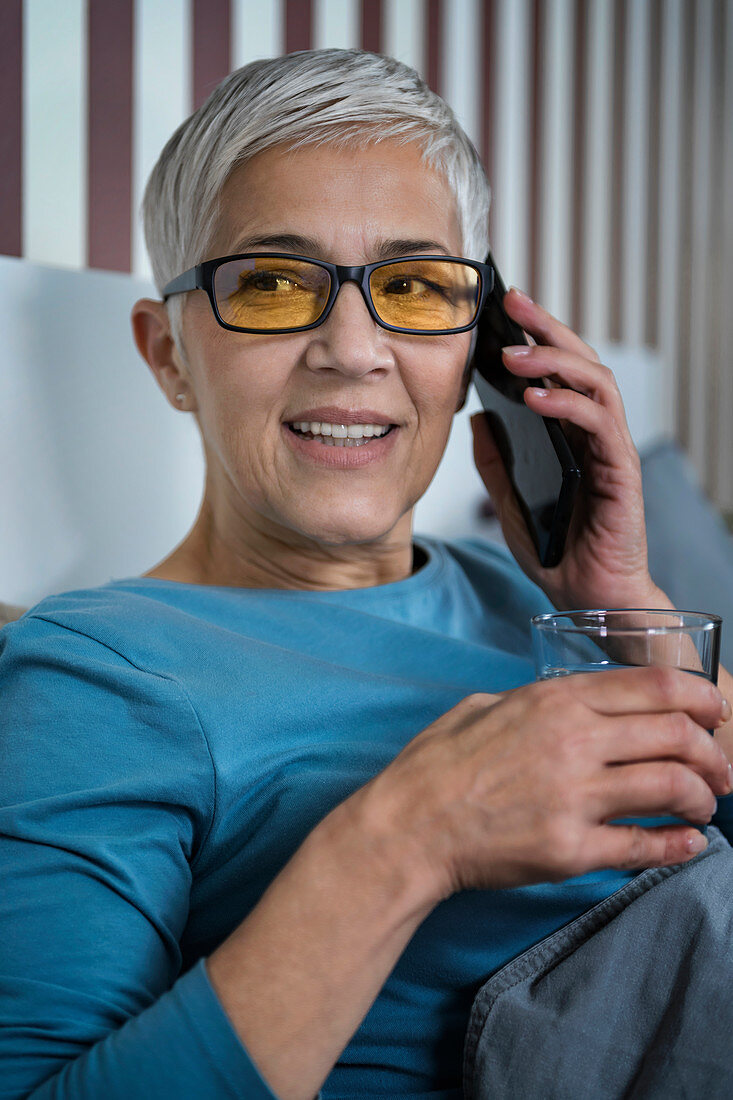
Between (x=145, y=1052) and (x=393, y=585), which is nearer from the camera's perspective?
(x=145, y=1052)

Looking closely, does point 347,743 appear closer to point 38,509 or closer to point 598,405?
point 598,405

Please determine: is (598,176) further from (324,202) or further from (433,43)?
(324,202)

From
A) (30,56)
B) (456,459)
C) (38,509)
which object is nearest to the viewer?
(38,509)

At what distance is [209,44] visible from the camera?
1.87 meters

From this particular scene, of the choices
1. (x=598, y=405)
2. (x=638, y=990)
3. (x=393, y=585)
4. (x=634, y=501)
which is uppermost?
(x=598, y=405)

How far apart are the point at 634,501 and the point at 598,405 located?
A: 0.13 m

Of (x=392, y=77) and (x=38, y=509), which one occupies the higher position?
(x=392, y=77)

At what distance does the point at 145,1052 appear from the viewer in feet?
2.10

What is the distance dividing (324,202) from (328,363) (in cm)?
18

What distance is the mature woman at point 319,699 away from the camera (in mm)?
666

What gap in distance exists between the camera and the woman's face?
106cm

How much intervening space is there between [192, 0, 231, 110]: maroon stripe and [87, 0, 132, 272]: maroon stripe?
0.53ft

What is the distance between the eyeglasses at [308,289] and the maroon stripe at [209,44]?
3.14 ft

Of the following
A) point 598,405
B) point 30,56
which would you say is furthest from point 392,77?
point 30,56
